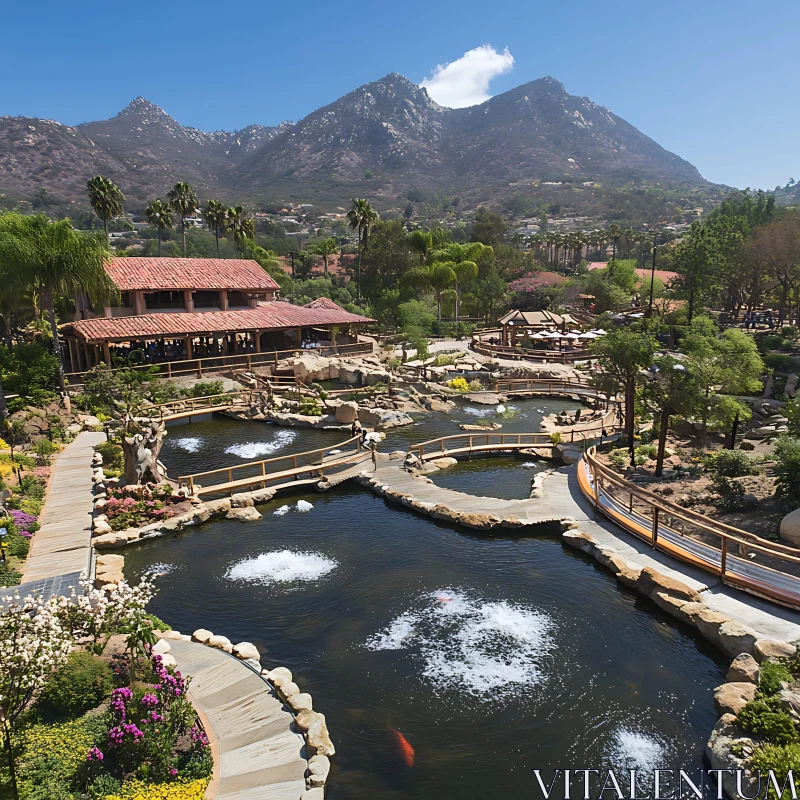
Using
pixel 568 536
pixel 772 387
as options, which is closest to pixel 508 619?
pixel 568 536

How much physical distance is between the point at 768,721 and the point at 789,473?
945 centimetres

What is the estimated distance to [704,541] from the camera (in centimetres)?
1582

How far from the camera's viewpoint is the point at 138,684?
32.1 ft

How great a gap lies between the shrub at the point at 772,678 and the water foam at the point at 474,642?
155 inches

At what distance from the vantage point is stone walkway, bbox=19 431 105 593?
48.8ft

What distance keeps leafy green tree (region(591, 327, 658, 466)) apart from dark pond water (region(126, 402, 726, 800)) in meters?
9.50

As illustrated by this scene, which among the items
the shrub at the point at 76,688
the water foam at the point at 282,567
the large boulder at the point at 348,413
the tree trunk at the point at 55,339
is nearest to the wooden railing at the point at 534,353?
the large boulder at the point at 348,413

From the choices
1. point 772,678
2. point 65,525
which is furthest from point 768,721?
point 65,525

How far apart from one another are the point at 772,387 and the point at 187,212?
5878 cm

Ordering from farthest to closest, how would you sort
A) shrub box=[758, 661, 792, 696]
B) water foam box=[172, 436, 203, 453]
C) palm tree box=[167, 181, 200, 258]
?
1. palm tree box=[167, 181, 200, 258]
2. water foam box=[172, 436, 203, 453]
3. shrub box=[758, 661, 792, 696]

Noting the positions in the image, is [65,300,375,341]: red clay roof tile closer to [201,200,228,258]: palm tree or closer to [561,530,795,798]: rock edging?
[201,200,228,258]: palm tree

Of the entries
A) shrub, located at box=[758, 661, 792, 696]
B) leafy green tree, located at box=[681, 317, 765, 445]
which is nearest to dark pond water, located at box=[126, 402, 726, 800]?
shrub, located at box=[758, 661, 792, 696]

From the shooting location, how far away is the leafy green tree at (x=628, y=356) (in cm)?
2406

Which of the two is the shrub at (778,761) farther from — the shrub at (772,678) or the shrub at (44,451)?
the shrub at (44,451)
